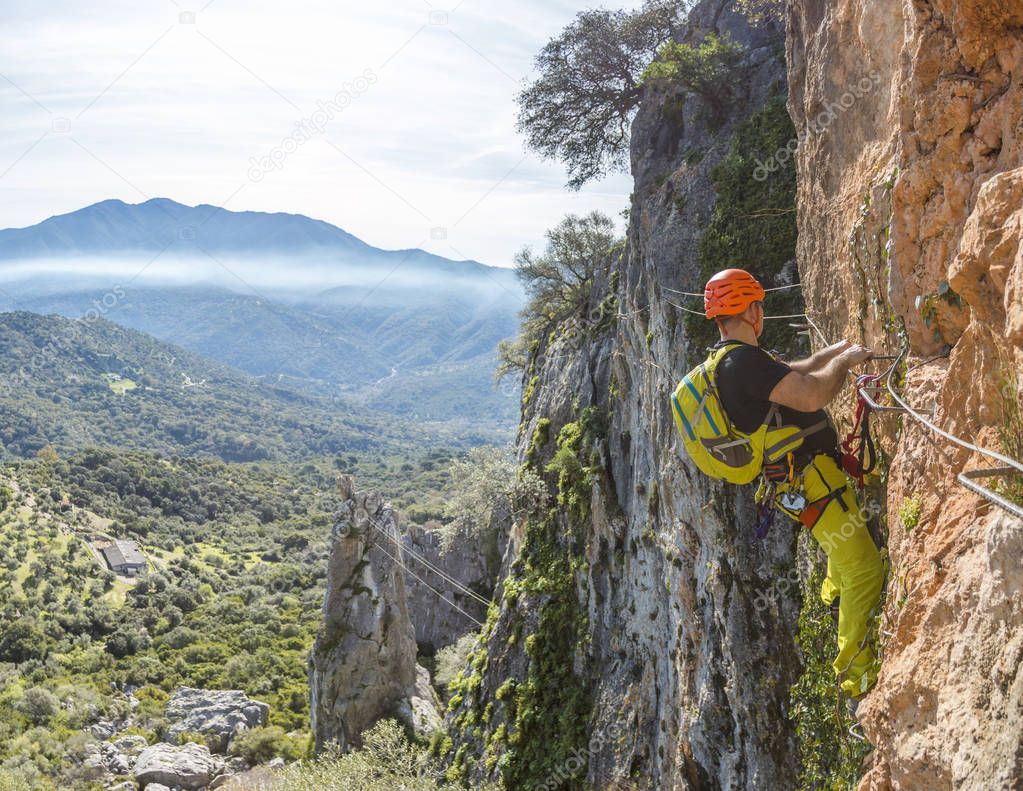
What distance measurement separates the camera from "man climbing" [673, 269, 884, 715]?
502 cm

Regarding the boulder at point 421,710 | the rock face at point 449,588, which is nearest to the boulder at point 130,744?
the rock face at point 449,588

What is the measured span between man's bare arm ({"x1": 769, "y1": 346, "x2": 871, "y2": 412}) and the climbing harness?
0.18 metres

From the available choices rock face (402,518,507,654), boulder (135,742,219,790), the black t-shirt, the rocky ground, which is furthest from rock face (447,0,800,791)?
the rocky ground

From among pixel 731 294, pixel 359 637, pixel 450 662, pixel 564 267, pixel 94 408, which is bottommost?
pixel 94 408

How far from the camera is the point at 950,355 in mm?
4148

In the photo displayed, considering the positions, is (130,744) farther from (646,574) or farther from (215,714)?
(646,574)

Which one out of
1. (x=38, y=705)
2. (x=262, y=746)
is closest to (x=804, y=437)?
(x=262, y=746)

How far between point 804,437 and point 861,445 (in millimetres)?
400

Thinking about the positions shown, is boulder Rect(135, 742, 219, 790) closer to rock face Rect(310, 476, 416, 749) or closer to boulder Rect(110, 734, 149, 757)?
boulder Rect(110, 734, 149, 757)

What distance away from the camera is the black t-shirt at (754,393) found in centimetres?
515

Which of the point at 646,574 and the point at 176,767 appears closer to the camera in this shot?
the point at 646,574

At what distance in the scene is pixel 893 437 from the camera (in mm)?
5070

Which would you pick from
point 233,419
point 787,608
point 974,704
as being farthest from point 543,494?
point 233,419

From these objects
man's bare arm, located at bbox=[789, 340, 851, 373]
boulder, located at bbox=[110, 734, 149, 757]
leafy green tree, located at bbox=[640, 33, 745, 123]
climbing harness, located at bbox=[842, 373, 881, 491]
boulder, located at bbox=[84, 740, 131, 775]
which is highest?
leafy green tree, located at bbox=[640, 33, 745, 123]
